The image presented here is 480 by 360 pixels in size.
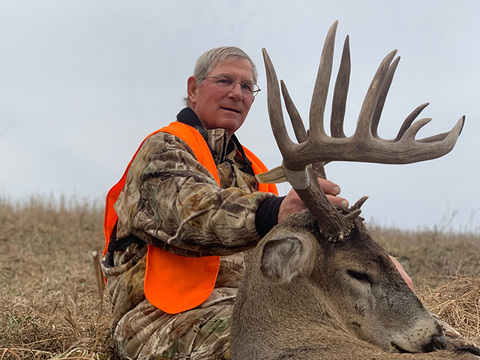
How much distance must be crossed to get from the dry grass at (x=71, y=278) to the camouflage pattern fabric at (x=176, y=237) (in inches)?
11.9

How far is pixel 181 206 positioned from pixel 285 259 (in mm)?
779

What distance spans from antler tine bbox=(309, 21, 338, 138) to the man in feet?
1.25

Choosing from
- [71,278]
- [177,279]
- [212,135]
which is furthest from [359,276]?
[71,278]

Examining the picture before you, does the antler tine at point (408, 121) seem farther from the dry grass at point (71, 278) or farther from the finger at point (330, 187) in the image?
the dry grass at point (71, 278)

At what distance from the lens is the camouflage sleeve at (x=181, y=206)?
3059mm

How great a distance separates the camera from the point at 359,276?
9.34ft

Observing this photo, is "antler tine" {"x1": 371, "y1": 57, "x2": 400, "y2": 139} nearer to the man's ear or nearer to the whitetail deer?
the whitetail deer

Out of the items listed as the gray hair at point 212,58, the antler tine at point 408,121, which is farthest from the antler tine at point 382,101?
the gray hair at point 212,58

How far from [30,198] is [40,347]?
12.5m

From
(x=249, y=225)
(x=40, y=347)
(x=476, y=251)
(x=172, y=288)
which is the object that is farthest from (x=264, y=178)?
(x=476, y=251)

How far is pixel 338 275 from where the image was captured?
2822 mm

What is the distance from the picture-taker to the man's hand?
293 centimetres

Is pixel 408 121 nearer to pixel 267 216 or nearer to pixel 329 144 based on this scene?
pixel 329 144

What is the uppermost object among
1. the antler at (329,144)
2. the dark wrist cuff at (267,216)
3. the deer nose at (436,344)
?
the antler at (329,144)
